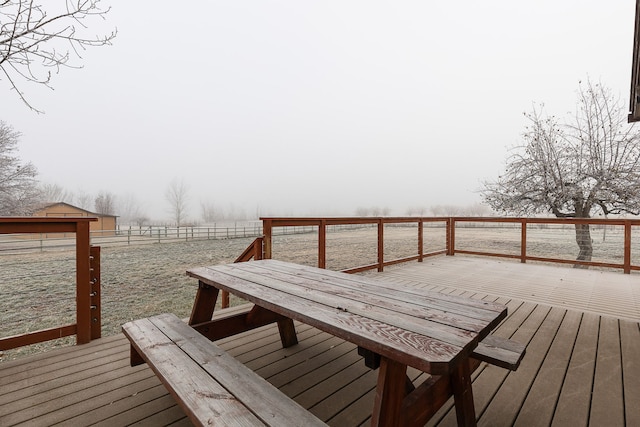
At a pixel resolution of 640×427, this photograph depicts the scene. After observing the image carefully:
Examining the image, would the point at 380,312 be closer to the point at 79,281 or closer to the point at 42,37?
the point at 79,281

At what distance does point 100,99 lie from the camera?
32781mm

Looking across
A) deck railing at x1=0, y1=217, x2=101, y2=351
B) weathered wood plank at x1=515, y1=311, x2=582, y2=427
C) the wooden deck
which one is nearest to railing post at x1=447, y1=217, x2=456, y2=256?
the wooden deck

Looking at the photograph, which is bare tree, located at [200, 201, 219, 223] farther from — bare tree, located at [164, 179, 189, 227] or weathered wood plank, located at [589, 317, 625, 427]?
weathered wood plank, located at [589, 317, 625, 427]

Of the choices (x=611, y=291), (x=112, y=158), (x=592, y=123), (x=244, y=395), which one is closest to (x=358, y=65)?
(x=592, y=123)

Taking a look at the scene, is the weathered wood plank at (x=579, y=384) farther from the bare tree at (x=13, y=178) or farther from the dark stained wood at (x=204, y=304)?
the bare tree at (x=13, y=178)

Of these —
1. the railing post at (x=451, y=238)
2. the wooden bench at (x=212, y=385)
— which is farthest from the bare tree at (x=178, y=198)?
the wooden bench at (x=212, y=385)

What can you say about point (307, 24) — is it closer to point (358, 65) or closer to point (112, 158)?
point (358, 65)

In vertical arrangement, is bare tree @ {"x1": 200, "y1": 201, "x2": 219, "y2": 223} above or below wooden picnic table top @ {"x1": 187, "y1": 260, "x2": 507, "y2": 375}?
above

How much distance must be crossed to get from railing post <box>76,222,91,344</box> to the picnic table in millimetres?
1030

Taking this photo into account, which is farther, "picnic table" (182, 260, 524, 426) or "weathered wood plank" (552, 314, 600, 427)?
"weathered wood plank" (552, 314, 600, 427)

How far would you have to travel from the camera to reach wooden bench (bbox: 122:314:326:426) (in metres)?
0.88

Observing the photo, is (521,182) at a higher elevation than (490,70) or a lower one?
lower

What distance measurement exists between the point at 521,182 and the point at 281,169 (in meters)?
40.0

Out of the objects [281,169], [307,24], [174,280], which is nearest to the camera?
[174,280]
